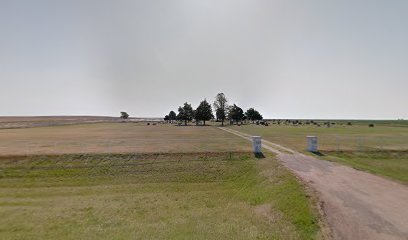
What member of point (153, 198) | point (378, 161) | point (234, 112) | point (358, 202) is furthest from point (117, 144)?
point (234, 112)

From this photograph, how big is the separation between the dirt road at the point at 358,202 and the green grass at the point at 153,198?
857 millimetres

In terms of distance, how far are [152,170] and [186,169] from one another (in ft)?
8.91

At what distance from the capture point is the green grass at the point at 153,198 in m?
9.70

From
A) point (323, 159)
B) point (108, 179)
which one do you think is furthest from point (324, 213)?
point (108, 179)

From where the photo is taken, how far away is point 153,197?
1461cm

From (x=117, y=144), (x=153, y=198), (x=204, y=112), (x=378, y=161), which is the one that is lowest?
(x=153, y=198)

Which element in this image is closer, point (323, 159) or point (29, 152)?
point (323, 159)

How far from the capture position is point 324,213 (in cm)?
952

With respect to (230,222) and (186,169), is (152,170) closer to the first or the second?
(186,169)

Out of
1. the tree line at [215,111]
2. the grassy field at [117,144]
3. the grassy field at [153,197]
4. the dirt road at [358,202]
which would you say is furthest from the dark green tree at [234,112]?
the dirt road at [358,202]

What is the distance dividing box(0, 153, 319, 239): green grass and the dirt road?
857 mm

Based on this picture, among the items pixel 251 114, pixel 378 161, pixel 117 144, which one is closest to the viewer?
pixel 378 161

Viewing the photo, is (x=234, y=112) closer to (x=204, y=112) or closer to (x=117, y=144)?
(x=204, y=112)

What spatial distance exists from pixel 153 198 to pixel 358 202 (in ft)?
34.2
